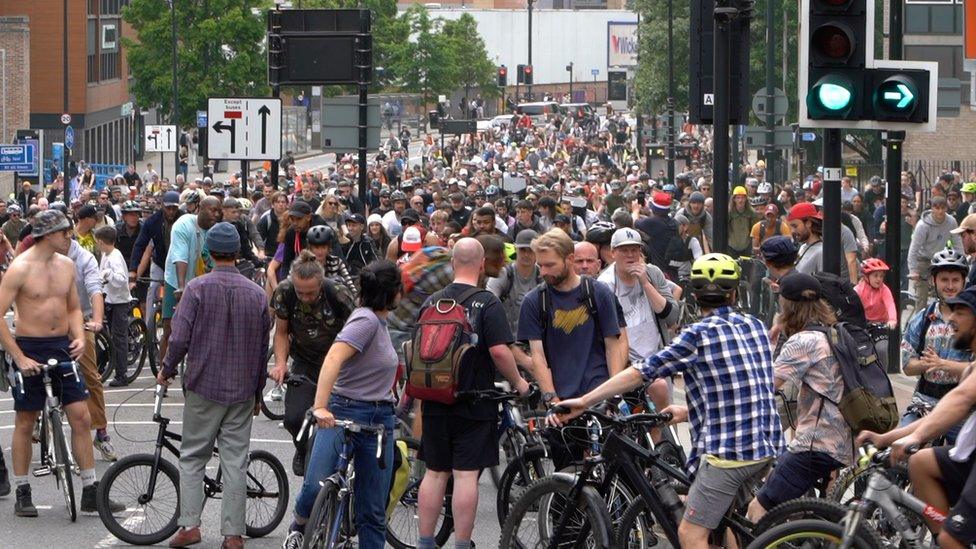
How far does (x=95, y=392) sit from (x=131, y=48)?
57.8 m

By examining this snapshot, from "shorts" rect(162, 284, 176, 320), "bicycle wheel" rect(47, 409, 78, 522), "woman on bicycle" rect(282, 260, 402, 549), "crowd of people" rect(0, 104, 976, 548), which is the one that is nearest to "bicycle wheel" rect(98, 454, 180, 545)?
"crowd of people" rect(0, 104, 976, 548)

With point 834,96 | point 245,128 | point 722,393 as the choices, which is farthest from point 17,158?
point 722,393

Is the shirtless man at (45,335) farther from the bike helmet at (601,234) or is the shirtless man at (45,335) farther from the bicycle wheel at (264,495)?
the bike helmet at (601,234)

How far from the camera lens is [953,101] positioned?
91.7 feet

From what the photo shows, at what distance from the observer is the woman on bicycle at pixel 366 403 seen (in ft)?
29.6

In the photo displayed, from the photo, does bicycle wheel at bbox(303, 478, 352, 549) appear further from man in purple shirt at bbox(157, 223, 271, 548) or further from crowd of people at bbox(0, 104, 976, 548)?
man in purple shirt at bbox(157, 223, 271, 548)

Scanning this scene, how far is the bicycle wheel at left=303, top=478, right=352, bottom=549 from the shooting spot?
28.0 feet

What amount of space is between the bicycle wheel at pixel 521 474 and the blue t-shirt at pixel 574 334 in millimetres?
370

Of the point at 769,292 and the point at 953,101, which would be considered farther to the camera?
the point at 953,101

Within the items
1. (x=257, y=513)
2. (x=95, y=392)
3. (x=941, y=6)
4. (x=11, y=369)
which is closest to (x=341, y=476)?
(x=257, y=513)

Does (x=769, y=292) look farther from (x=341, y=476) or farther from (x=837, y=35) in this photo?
(x=341, y=476)

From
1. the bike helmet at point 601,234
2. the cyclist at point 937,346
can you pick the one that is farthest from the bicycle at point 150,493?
the cyclist at point 937,346

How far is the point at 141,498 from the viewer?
10273 mm

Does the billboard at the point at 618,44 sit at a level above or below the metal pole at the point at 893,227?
above
